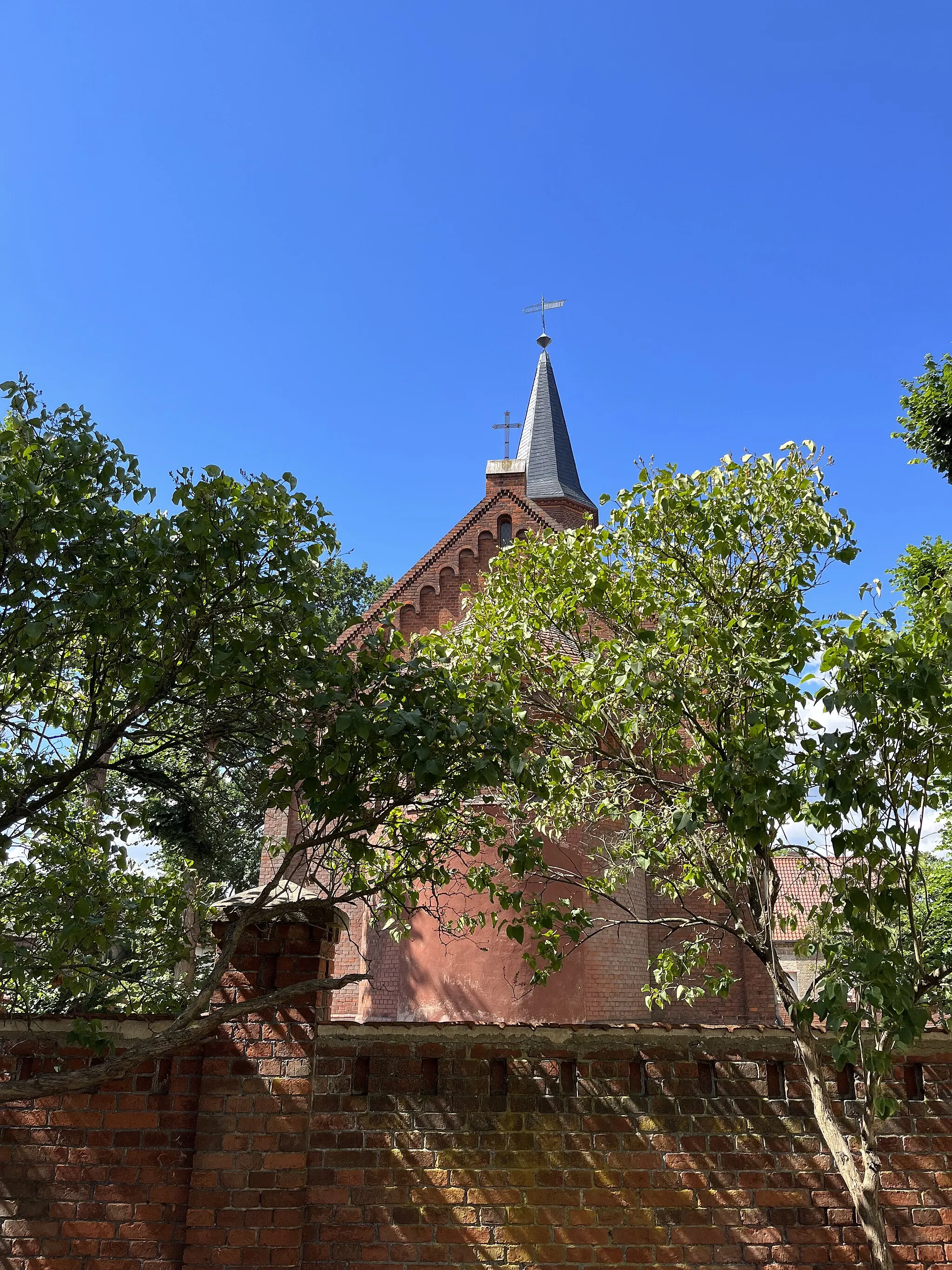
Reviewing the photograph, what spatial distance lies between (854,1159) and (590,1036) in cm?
172

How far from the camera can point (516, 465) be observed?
817 inches

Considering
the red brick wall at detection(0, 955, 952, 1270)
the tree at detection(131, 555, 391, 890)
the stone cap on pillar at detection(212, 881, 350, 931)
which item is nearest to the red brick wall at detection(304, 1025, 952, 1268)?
the red brick wall at detection(0, 955, 952, 1270)

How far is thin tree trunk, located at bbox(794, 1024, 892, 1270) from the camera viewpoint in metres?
5.42

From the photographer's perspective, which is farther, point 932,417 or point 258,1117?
point 932,417

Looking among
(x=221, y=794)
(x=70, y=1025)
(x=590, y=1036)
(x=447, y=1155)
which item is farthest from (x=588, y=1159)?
(x=221, y=794)

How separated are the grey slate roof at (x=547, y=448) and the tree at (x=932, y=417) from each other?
501 inches

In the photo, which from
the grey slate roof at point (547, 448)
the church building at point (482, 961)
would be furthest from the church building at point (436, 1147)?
the grey slate roof at point (547, 448)

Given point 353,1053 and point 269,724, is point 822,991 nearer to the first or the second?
point 353,1053

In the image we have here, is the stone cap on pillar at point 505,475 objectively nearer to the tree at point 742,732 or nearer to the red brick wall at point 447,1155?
the tree at point 742,732

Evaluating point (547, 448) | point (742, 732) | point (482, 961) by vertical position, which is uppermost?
point (547, 448)

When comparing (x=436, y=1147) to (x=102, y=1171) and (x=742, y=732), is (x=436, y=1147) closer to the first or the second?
(x=102, y=1171)

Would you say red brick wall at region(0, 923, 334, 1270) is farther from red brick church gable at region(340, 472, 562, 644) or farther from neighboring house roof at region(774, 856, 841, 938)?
red brick church gable at region(340, 472, 562, 644)

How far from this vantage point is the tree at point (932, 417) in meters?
15.2

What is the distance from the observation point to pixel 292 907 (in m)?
5.50
